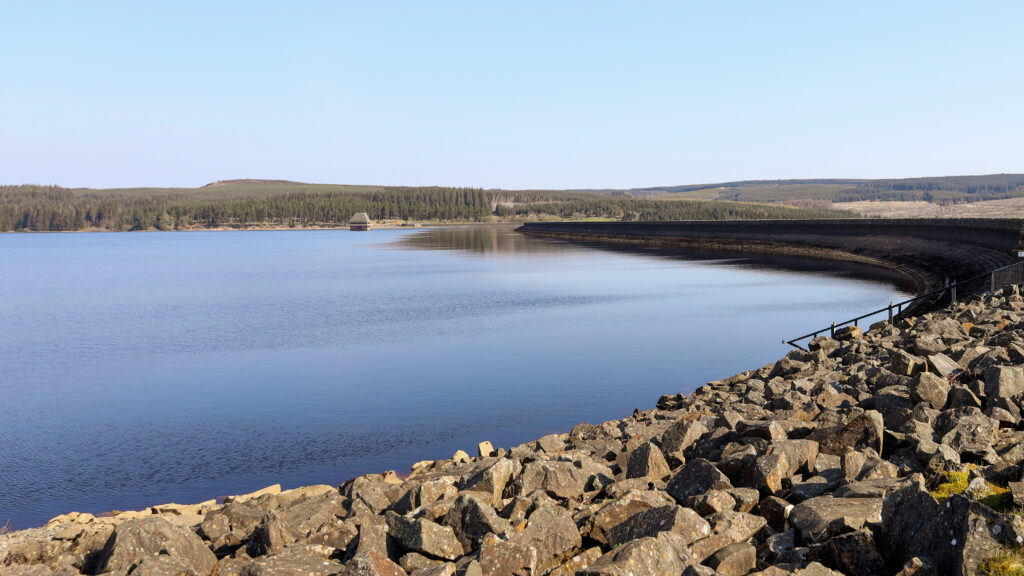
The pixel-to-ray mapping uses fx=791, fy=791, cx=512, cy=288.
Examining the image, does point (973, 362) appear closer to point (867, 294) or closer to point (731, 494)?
point (731, 494)

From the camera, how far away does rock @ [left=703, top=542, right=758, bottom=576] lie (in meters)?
6.75

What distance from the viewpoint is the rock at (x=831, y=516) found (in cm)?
681

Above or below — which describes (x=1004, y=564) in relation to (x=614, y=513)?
above

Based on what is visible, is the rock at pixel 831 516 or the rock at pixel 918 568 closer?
the rock at pixel 918 568

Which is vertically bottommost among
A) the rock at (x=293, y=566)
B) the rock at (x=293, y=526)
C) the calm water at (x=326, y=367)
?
the calm water at (x=326, y=367)

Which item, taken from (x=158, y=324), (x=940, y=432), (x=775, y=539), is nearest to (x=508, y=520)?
(x=775, y=539)

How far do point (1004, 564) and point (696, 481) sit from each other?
11.2 ft

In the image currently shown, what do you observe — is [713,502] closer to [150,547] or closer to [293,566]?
[293,566]

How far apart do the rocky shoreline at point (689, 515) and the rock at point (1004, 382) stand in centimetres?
3

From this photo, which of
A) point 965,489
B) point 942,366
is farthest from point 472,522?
point 942,366

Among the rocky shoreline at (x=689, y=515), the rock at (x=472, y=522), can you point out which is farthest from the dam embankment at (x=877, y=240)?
the rock at (x=472, y=522)

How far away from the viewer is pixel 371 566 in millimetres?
6699

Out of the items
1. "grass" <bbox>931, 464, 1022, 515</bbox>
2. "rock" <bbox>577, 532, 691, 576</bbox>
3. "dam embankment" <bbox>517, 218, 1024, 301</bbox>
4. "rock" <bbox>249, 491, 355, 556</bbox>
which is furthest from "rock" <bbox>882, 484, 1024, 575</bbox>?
"dam embankment" <bbox>517, 218, 1024, 301</bbox>

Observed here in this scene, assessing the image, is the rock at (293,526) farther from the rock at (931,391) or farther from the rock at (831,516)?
the rock at (931,391)
